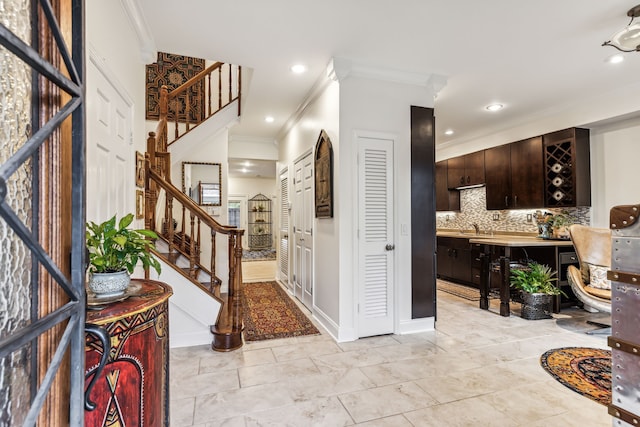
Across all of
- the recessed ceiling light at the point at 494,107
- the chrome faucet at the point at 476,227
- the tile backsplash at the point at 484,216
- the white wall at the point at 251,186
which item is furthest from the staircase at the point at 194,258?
the white wall at the point at 251,186

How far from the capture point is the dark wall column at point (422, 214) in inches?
132

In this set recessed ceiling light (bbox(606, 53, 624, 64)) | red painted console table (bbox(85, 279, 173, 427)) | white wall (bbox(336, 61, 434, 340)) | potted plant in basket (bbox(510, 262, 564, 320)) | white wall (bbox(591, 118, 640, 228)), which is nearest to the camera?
red painted console table (bbox(85, 279, 173, 427))

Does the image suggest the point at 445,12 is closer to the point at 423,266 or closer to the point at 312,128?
the point at 312,128

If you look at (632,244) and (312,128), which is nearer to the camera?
(632,244)

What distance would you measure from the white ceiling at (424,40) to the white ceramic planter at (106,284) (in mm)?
2013

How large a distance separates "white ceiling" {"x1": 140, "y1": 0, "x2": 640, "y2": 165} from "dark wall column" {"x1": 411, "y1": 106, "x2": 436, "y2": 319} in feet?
1.96

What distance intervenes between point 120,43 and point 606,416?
3864 mm

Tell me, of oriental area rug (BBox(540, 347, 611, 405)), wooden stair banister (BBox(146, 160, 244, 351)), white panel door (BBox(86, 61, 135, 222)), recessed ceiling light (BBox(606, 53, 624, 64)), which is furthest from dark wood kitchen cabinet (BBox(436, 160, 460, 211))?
white panel door (BBox(86, 61, 135, 222))

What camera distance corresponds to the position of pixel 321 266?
3.64 meters

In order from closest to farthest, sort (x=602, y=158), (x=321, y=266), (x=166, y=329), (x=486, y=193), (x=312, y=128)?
(x=166, y=329) < (x=321, y=266) < (x=312, y=128) < (x=602, y=158) < (x=486, y=193)

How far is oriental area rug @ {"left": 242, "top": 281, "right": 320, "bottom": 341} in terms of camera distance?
10.8 ft

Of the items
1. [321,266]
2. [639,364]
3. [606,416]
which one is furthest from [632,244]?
[321,266]

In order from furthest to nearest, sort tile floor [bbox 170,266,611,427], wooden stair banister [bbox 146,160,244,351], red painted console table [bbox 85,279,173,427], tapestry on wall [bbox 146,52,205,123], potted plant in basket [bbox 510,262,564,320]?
tapestry on wall [bbox 146,52,205,123] < potted plant in basket [bbox 510,262,564,320] < wooden stair banister [bbox 146,160,244,351] < tile floor [bbox 170,266,611,427] < red painted console table [bbox 85,279,173,427]

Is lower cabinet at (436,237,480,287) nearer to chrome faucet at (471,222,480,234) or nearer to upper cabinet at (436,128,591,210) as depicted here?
chrome faucet at (471,222,480,234)
